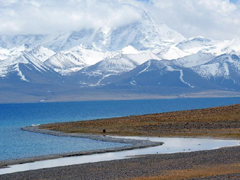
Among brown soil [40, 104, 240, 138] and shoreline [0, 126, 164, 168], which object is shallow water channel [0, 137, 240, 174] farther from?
brown soil [40, 104, 240, 138]

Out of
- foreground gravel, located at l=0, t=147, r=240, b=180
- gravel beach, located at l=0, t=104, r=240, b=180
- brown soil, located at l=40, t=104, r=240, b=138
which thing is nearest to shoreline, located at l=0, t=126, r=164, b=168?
gravel beach, located at l=0, t=104, r=240, b=180

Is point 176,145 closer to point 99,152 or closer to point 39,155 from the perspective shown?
point 99,152

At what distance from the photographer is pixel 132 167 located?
48.1 m

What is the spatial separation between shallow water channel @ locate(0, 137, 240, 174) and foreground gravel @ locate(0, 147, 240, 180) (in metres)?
4.40

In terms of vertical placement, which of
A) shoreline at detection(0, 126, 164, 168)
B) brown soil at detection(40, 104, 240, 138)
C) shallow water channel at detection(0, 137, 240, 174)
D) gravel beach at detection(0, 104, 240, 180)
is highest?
brown soil at detection(40, 104, 240, 138)

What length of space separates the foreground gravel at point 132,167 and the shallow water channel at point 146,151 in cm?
440

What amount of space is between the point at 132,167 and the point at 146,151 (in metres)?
15.2

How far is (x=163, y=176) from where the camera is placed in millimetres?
41750

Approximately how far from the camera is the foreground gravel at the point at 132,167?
1730 inches

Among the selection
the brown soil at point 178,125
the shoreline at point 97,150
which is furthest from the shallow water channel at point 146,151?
the brown soil at point 178,125

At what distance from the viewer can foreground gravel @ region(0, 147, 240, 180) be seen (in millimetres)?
43938

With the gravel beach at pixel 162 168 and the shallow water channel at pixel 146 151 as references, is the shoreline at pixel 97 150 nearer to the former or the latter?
the gravel beach at pixel 162 168

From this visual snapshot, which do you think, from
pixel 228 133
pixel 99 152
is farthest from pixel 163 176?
pixel 228 133

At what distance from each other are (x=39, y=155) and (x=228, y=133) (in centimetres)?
2533
